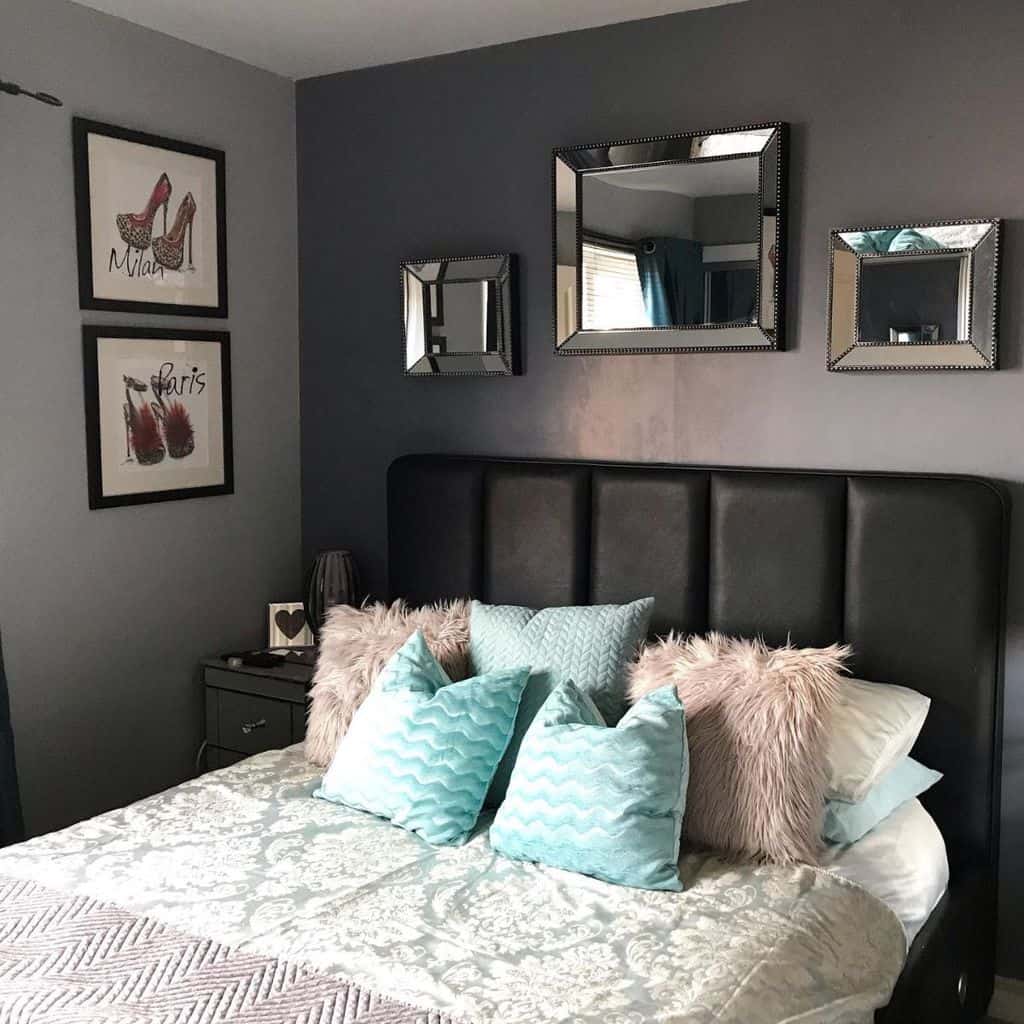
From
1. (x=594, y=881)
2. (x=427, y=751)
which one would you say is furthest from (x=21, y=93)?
(x=594, y=881)

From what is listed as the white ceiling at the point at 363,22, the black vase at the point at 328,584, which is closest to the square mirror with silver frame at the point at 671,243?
the white ceiling at the point at 363,22

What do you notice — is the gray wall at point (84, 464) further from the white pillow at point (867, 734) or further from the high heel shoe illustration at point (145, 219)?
the white pillow at point (867, 734)

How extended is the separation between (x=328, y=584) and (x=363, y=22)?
162 centimetres

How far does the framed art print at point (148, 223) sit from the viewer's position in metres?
3.10

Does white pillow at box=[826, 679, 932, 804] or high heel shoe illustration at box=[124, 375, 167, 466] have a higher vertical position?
high heel shoe illustration at box=[124, 375, 167, 466]

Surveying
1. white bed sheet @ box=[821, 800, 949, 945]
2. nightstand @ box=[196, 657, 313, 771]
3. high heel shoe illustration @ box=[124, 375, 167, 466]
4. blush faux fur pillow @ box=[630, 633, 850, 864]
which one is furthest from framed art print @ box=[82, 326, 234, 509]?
white bed sheet @ box=[821, 800, 949, 945]

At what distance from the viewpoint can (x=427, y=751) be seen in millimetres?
2514

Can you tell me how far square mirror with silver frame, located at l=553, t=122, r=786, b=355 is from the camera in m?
2.90

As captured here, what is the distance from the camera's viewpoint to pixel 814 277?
2.88 meters

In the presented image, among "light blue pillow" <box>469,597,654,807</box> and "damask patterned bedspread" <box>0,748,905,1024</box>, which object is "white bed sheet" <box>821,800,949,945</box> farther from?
"light blue pillow" <box>469,597,654,807</box>

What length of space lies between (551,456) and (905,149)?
4.00ft

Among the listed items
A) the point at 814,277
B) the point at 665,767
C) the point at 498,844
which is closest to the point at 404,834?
the point at 498,844

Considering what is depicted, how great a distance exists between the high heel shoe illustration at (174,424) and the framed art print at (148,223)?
23cm

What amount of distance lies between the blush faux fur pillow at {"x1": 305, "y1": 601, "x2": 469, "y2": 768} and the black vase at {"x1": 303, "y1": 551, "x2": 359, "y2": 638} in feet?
1.77
